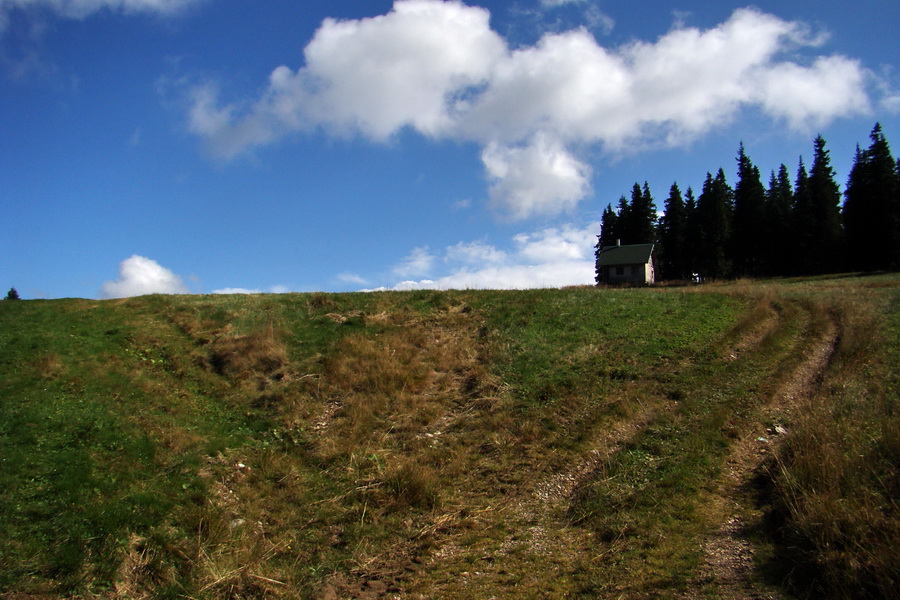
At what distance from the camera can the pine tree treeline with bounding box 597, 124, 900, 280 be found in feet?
161

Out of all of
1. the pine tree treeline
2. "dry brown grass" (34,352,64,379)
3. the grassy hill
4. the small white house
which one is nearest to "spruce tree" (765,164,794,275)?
the pine tree treeline

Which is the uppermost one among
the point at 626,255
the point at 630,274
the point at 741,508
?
the point at 626,255

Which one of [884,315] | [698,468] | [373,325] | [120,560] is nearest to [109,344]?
[373,325]

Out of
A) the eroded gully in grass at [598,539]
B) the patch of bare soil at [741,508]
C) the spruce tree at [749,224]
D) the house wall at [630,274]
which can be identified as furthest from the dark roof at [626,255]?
the eroded gully in grass at [598,539]

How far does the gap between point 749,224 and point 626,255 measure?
1532cm

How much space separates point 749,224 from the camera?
59.7 metres

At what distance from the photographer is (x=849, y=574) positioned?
16.4ft

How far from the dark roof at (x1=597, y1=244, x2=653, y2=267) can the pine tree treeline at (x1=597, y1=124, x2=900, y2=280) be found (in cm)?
558

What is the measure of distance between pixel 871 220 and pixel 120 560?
214ft

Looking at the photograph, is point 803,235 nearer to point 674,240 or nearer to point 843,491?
point 674,240

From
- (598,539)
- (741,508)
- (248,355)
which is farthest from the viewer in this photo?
(248,355)

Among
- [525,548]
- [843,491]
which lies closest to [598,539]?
[525,548]

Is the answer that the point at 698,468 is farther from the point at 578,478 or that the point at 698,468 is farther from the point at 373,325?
the point at 373,325

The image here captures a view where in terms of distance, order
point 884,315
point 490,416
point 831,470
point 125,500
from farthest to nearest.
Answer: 1. point 884,315
2. point 490,416
3. point 125,500
4. point 831,470
